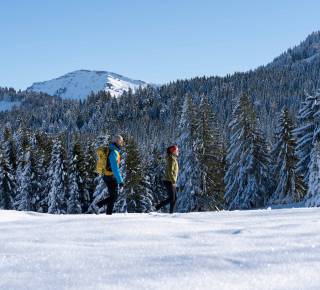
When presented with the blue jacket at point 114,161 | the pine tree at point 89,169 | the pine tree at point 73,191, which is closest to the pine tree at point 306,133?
the pine tree at point 89,169

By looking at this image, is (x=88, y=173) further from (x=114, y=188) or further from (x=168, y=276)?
(x=168, y=276)

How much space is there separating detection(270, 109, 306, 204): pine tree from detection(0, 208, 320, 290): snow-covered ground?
3113cm

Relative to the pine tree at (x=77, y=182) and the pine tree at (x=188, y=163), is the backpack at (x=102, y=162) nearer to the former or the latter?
the pine tree at (x=188, y=163)

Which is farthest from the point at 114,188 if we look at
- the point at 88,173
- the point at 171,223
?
the point at 88,173

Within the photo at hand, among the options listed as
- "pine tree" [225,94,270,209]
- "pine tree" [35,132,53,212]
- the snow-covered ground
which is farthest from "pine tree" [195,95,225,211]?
the snow-covered ground

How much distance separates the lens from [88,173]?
43.7m

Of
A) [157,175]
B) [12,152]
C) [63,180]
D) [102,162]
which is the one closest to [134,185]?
[63,180]

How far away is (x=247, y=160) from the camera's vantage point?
127ft

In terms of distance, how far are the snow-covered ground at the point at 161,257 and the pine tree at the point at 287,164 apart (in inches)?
1226

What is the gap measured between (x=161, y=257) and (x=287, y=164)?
34.3 meters

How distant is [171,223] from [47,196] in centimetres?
3869

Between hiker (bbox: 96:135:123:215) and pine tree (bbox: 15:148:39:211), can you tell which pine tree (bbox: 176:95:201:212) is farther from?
hiker (bbox: 96:135:123:215)

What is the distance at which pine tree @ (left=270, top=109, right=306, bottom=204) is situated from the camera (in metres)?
36.9

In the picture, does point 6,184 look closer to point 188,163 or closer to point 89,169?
point 89,169
